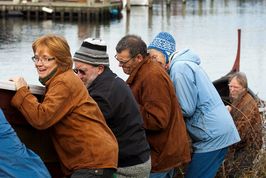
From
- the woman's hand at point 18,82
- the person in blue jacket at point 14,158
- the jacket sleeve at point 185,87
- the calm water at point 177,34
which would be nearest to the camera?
the person in blue jacket at point 14,158

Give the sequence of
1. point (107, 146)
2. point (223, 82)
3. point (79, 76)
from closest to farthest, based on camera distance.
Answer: point (107, 146), point (79, 76), point (223, 82)

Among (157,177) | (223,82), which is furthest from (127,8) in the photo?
(157,177)

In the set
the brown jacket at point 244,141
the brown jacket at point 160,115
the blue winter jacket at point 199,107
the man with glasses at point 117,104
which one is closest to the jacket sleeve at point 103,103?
the man with glasses at point 117,104

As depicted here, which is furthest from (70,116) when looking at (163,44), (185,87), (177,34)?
(177,34)

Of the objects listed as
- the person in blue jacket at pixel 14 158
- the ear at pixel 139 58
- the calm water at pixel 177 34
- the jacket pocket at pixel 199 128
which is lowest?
the calm water at pixel 177 34

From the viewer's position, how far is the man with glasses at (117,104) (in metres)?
3.81

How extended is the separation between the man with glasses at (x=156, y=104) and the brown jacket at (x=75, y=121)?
0.81 meters

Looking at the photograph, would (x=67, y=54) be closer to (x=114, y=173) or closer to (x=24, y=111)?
(x=24, y=111)

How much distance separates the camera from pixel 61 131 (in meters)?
3.56

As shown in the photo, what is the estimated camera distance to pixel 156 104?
432 centimetres

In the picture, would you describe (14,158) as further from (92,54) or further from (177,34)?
(177,34)

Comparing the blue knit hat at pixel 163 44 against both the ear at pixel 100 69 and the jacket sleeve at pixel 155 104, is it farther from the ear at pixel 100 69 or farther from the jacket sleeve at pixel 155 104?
the ear at pixel 100 69

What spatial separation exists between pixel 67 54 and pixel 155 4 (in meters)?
86.6

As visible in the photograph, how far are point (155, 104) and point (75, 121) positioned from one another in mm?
931
